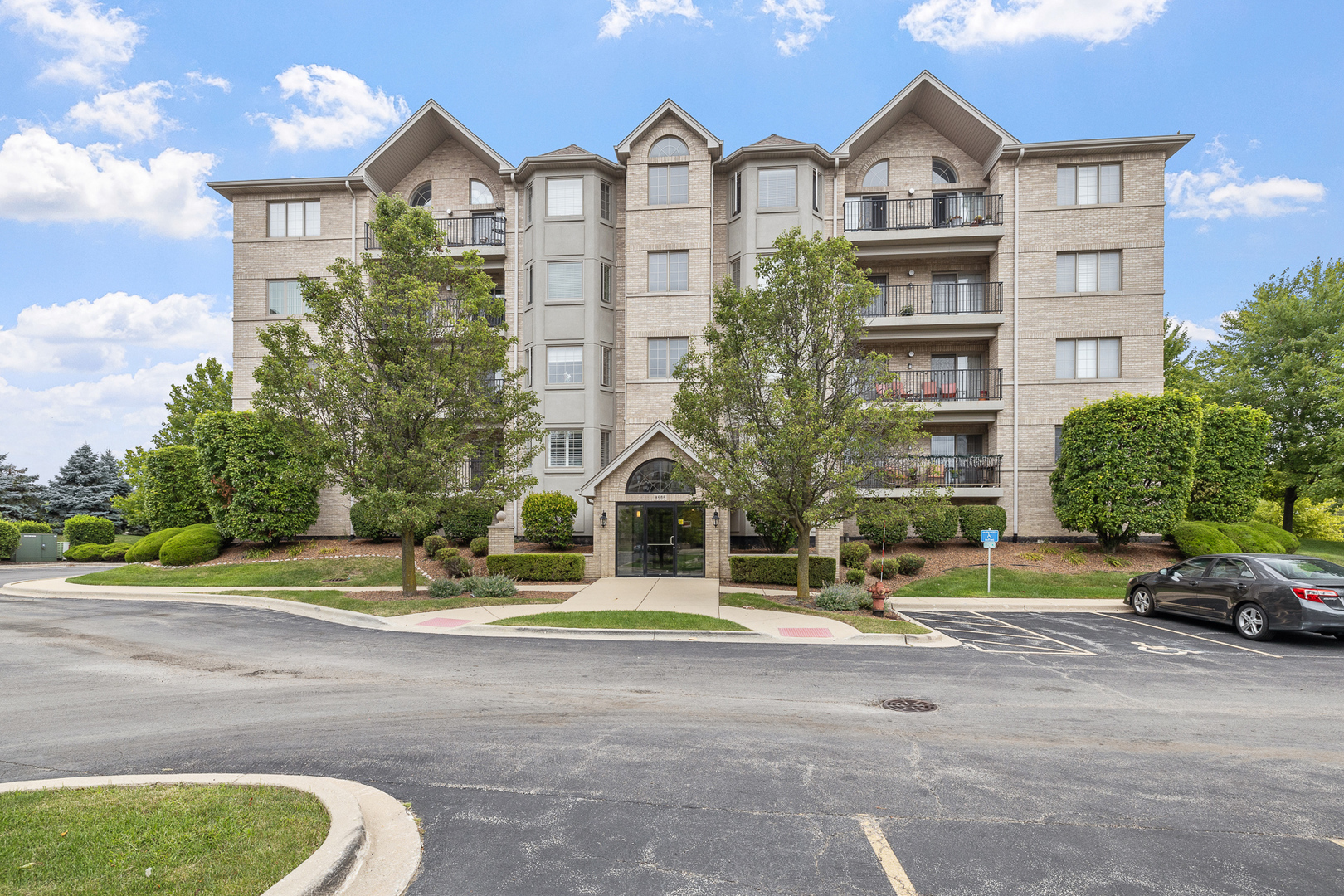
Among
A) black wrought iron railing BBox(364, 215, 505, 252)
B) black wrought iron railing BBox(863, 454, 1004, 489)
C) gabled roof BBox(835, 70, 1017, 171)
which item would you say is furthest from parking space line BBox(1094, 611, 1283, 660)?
black wrought iron railing BBox(364, 215, 505, 252)

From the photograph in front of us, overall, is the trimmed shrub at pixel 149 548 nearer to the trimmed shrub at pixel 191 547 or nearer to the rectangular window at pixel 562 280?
the trimmed shrub at pixel 191 547

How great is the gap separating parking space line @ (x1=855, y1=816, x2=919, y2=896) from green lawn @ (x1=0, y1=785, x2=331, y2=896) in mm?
3785

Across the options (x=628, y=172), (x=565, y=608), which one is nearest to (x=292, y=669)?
(x=565, y=608)

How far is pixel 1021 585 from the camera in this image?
58.9 ft

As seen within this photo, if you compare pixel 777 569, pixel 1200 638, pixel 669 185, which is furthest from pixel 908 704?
pixel 669 185

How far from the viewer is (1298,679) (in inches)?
364

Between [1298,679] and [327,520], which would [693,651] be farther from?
[327,520]

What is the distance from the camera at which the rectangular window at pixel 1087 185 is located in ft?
77.7

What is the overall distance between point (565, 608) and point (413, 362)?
22.8ft

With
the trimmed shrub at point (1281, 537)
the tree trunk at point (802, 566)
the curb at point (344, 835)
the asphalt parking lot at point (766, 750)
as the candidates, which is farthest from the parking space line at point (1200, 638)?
the curb at point (344, 835)

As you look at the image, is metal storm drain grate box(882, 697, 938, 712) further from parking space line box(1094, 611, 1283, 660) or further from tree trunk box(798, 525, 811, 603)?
tree trunk box(798, 525, 811, 603)

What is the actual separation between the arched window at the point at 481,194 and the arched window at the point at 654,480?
14811mm

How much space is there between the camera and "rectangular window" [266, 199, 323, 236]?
86.8 ft

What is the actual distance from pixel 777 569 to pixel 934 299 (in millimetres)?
13261
